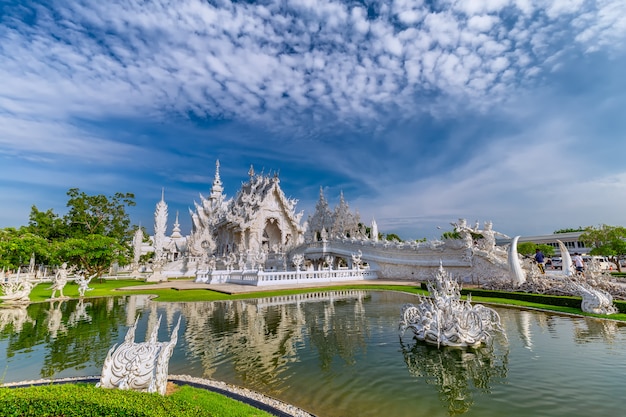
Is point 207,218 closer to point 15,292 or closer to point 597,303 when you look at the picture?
point 15,292

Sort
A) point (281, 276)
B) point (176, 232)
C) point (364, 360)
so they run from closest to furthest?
point (364, 360), point (281, 276), point (176, 232)

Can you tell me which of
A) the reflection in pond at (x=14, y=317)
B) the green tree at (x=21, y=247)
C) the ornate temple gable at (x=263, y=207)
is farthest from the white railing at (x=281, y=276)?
the green tree at (x=21, y=247)

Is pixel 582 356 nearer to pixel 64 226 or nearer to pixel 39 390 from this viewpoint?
pixel 39 390

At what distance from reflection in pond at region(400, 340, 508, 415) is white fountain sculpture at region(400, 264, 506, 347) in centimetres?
20

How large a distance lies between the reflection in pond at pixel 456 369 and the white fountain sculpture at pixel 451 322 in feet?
0.66

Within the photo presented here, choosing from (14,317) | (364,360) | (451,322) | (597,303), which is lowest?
(364,360)

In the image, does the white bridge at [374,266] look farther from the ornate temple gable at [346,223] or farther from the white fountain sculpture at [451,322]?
the white fountain sculpture at [451,322]

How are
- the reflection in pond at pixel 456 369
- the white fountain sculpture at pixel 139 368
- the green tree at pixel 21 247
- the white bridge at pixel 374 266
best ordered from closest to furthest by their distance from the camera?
1. the white fountain sculpture at pixel 139 368
2. the reflection in pond at pixel 456 369
3. the white bridge at pixel 374 266
4. the green tree at pixel 21 247

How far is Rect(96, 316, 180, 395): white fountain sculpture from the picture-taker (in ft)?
14.0

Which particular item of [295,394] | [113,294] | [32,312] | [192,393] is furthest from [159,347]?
[113,294]

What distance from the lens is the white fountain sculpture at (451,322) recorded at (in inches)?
268

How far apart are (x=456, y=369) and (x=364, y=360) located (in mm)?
1748

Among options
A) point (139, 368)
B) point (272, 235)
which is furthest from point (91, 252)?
point (139, 368)

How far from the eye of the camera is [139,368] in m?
4.39
